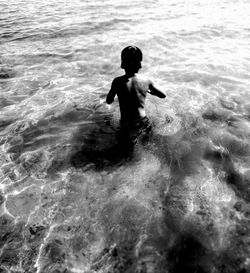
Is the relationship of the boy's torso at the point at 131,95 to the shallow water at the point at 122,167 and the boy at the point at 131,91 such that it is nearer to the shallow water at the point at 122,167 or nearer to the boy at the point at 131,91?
the boy at the point at 131,91

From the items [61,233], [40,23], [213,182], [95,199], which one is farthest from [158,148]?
[40,23]

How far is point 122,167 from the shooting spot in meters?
4.68

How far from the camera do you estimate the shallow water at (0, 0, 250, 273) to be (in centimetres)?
Result: 337

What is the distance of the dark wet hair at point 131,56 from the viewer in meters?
4.35

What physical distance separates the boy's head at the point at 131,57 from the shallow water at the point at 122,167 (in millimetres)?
1429

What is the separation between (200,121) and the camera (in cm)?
580

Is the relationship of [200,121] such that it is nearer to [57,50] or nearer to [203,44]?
[203,44]

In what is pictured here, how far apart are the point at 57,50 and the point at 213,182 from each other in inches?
337

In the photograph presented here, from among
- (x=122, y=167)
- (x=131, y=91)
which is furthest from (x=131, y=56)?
(x=122, y=167)

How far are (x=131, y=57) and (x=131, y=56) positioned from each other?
2 centimetres

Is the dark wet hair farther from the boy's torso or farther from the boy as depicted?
the boy's torso

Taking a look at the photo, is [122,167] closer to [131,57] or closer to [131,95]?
[131,95]

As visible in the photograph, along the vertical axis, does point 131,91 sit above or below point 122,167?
above

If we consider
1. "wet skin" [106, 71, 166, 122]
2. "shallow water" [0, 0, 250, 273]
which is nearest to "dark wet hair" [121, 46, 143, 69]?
"wet skin" [106, 71, 166, 122]
